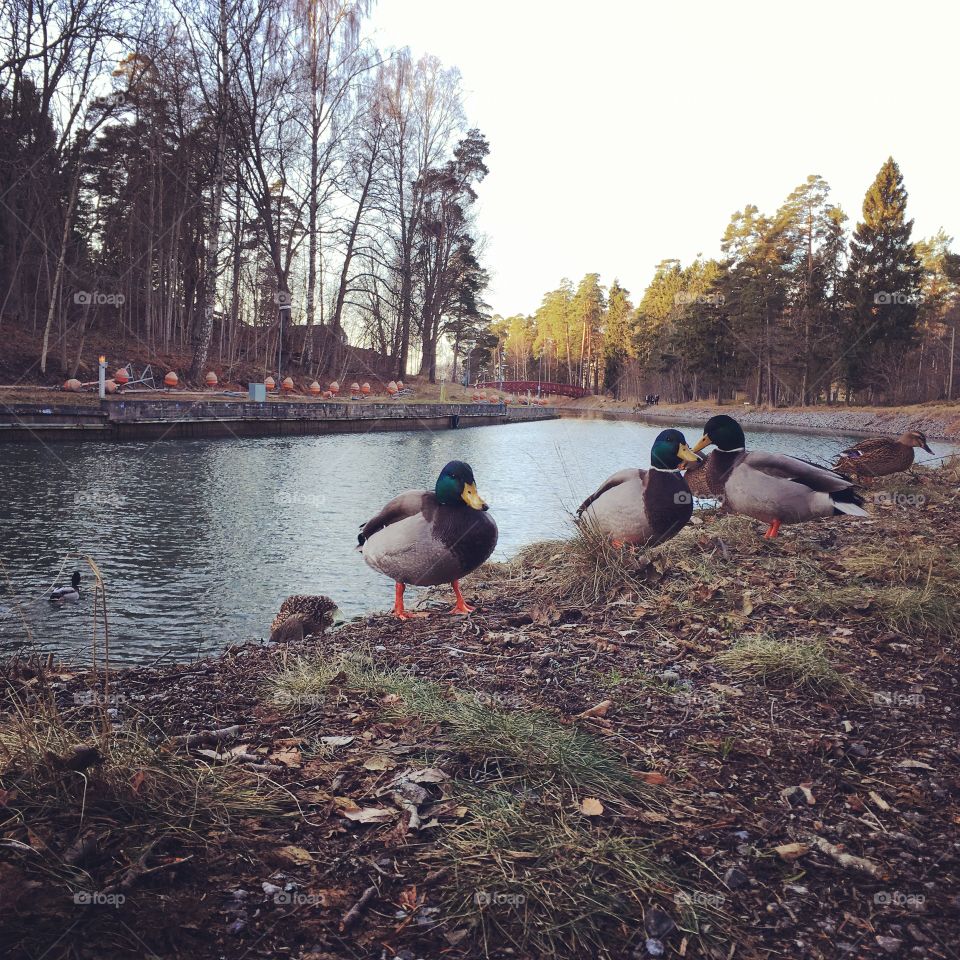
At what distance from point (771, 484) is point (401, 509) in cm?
356

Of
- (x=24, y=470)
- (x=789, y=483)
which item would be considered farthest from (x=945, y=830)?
(x=24, y=470)

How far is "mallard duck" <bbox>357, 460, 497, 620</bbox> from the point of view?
4570 mm

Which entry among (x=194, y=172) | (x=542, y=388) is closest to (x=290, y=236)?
(x=194, y=172)

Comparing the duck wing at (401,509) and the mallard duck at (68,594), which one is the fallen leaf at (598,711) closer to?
the duck wing at (401,509)

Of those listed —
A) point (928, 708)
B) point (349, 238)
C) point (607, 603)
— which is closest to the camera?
point (928, 708)

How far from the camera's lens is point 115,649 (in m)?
5.29

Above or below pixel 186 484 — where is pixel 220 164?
above

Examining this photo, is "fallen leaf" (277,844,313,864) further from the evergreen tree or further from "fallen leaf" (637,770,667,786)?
the evergreen tree

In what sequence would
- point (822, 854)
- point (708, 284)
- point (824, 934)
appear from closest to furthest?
point (824, 934) → point (822, 854) → point (708, 284)

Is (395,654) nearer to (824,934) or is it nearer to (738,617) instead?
(738,617)

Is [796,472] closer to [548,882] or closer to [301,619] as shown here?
[301,619]

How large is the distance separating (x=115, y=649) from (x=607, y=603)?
12.6ft

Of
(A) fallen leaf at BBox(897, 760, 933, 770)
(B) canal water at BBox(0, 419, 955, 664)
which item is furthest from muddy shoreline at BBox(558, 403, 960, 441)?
(A) fallen leaf at BBox(897, 760, 933, 770)

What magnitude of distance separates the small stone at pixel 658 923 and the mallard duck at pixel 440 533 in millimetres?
2859
